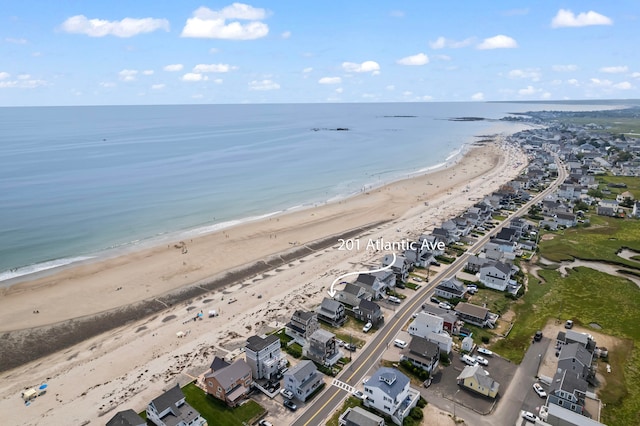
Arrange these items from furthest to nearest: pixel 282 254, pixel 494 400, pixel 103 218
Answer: pixel 103 218
pixel 282 254
pixel 494 400

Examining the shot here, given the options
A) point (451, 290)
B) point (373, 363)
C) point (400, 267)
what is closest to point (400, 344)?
point (373, 363)

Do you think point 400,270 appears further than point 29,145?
No

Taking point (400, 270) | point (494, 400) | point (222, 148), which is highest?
point (222, 148)

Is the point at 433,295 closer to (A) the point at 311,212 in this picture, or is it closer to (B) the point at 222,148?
(A) the point at 311,212

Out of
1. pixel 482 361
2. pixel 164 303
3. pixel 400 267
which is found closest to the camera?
pixel 482 361

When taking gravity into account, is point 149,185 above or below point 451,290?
above

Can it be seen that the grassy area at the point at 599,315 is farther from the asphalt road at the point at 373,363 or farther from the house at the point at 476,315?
the asphalt road at the point at 373,363

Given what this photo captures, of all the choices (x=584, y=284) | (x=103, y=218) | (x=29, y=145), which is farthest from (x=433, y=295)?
(x=29, y=145)

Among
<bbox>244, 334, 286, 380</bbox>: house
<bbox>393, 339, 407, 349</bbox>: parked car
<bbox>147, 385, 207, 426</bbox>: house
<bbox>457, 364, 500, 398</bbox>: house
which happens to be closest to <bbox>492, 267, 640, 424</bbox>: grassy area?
<bbox>457, 364, 500, 398</bbox>: house

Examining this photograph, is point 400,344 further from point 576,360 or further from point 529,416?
point 576,360
